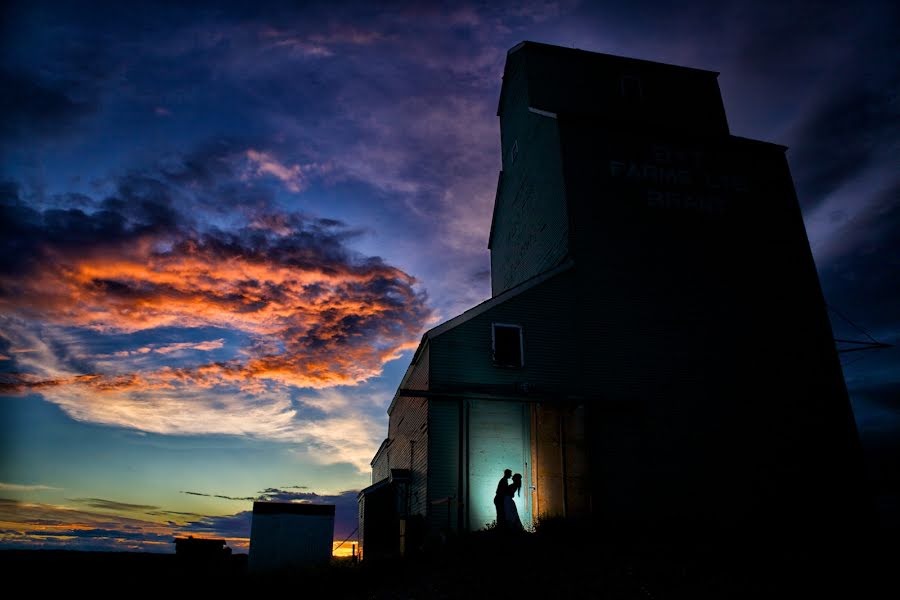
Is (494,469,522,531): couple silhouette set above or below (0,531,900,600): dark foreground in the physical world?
above

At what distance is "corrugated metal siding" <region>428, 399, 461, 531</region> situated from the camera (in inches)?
675

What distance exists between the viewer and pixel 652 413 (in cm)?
1952

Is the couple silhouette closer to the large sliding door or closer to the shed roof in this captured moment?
the large sliding door

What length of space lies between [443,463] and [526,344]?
191 inches

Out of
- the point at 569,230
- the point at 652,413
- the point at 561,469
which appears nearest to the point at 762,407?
the point at 652,413

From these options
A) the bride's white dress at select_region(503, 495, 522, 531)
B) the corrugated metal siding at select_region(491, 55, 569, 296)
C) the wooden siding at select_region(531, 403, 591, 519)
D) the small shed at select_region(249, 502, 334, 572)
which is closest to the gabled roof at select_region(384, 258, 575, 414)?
the corrugated metal siding at select_region(491, 55, 569, 296)

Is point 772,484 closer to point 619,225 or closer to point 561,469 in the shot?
point 561,469

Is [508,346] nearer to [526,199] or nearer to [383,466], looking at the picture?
[526,199]

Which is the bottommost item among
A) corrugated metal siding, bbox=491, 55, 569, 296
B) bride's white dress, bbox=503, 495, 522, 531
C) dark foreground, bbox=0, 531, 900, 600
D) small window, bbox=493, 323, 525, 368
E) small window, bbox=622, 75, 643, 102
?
dark foreground, bbox=0, 531, 900, 600

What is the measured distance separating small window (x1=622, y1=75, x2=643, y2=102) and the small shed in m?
22.0

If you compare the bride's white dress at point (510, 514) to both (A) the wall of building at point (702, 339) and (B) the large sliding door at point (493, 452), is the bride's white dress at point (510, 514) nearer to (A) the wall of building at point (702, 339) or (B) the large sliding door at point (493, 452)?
(B) the large sliding door at point (493, 452)

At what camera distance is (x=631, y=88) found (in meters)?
26.3

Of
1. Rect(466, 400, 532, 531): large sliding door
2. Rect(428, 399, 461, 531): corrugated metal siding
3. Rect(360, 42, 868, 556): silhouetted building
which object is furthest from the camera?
Rect(360, 42, 868, 556): silhouetted building

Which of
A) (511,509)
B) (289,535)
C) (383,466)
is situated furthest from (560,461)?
(383,466)
